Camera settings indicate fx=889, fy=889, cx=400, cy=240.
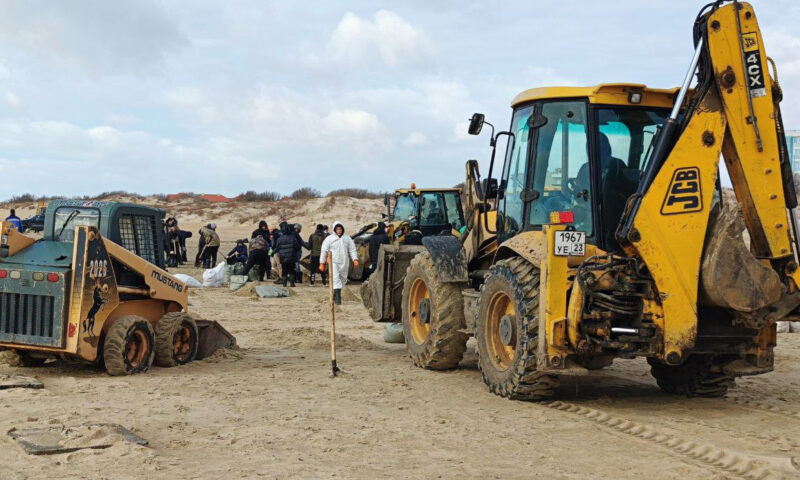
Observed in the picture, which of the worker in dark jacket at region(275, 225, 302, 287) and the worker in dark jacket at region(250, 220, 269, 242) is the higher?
the worker in dark jacket at region(250, 220, 269, 242)

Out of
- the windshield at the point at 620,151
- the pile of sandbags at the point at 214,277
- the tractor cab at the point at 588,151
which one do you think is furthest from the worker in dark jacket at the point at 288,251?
the windshield at the point at 620,151

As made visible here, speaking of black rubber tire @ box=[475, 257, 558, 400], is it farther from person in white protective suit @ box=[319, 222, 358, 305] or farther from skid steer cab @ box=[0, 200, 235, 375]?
person in white protective suit @ box=[319, 222, 358, 305]

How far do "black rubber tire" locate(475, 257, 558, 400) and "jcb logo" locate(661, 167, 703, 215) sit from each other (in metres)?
1.29

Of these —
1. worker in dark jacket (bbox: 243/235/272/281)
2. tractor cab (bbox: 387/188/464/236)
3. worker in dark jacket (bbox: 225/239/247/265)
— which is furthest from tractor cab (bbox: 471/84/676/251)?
worker in dark jacket (bbox: 225/239/247/265)

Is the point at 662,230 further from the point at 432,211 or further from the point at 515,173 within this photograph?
the point at 432,211

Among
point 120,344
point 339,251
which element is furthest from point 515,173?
point 339,251

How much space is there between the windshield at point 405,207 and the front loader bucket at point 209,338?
10.4 metres

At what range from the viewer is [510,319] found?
8109 mm

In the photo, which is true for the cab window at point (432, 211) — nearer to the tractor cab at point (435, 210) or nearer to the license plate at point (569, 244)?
the tractor cab at point (435, 210)

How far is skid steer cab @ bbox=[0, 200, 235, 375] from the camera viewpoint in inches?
339

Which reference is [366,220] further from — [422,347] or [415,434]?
[415,434]

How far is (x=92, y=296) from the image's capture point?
28.5 feet

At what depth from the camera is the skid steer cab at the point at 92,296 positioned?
862 cm

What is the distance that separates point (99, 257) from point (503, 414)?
13.9 feet
